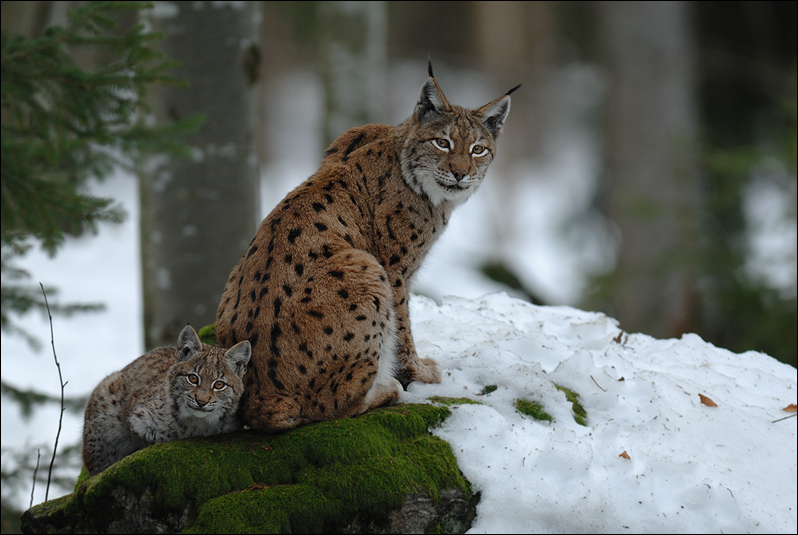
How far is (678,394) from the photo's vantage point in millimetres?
4648

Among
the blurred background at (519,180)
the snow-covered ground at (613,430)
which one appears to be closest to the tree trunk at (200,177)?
the blurred background at (519,180)

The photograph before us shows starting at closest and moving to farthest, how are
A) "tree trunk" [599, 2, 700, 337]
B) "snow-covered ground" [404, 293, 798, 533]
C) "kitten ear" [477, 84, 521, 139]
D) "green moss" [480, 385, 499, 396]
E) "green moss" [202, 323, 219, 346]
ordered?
"snow-covered ground" [404, 293, 798, 533]
"green moss" [480, 385, 499, 396]
"kitten ear" [477, 84, 521, 139]
"green moss" [202, 323, 219, 346]
"tree trunk" [599, 2, 700, 337]

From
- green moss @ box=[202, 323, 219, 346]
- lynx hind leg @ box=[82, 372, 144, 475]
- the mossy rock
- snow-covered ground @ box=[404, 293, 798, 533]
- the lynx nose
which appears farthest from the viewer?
green moss @ box=[202, 323, 219, 346]

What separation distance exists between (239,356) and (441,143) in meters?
1.87

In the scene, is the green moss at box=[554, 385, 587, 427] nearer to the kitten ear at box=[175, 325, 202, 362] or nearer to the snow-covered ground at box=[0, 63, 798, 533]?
the snow-covered ground at box=[0, 63, 798, 533]

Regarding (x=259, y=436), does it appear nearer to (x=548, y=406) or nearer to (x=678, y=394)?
(x=548, y=406)

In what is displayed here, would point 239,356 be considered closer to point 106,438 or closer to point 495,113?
point 106,438

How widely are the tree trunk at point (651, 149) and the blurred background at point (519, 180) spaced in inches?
1.2

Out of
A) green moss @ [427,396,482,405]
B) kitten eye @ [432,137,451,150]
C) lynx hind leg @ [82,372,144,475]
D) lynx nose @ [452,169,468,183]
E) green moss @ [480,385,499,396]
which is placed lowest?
lynx hind leg @ [82,372,144,475]

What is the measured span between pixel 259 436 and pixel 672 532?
206 centimetres

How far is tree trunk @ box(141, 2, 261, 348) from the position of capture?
6609 millimetres

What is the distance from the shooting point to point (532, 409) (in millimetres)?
4145

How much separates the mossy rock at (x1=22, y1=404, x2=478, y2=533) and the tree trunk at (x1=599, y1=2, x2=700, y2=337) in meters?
8.64

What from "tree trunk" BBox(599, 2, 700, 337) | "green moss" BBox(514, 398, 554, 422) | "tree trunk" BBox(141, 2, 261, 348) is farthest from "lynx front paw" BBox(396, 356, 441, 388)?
"tree trunk" BBox(599, 2, 700, 337)
